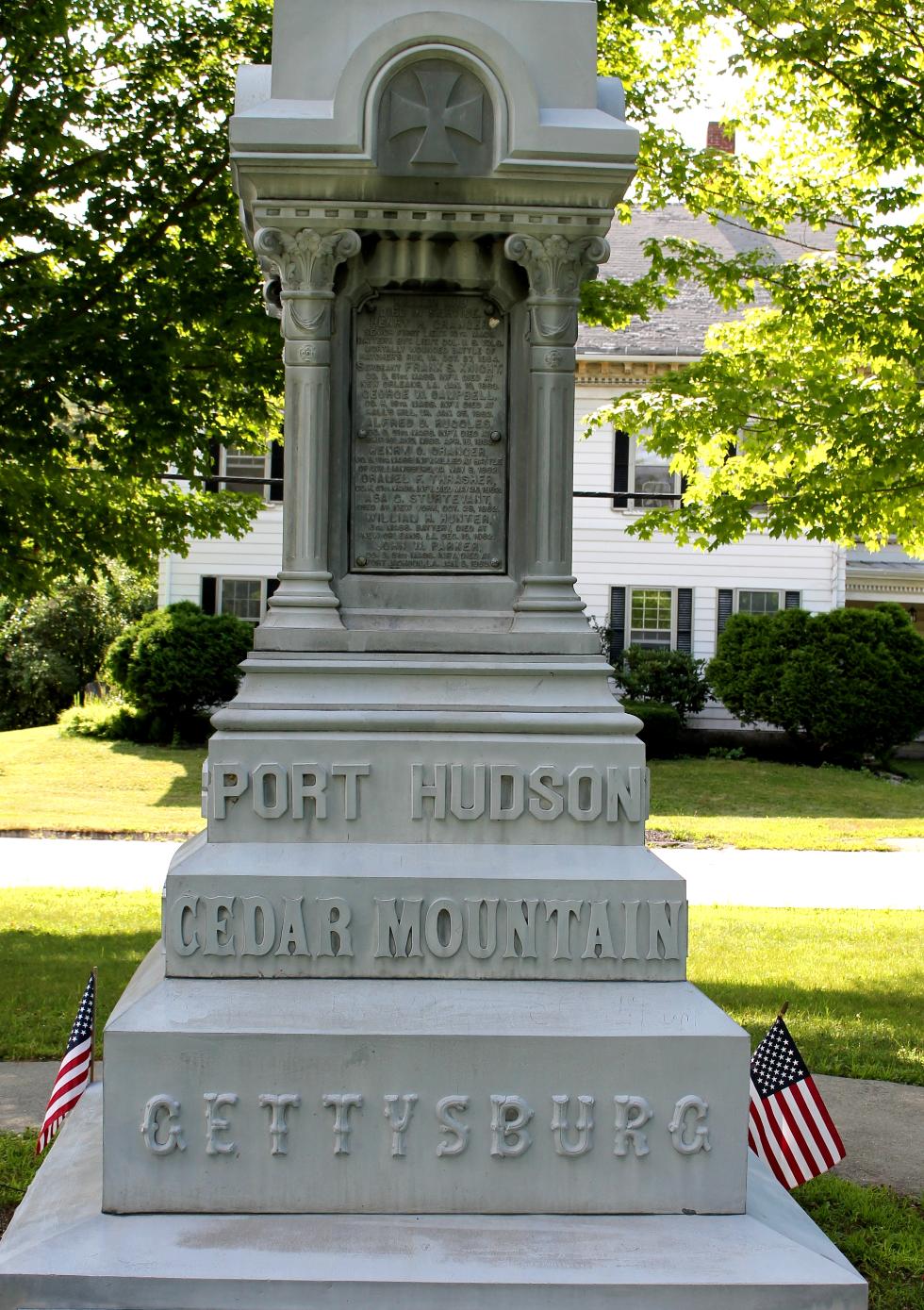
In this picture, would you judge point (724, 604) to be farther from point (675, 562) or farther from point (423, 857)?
point (423, 857)

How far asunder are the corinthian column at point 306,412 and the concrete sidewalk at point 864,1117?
2.98m

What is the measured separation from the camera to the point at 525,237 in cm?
453

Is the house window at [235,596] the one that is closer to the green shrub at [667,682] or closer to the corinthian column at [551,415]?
the green shrub at [667,682]

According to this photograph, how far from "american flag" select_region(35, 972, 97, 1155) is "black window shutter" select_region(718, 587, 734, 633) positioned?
21459 millimetres

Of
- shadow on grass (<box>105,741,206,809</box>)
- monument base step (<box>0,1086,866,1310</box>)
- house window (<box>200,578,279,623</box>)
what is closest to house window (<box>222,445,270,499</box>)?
house window (<box>200,578,279,623</box>)

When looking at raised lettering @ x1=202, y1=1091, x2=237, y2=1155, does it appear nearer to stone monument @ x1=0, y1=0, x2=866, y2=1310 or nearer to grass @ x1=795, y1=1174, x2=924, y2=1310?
stone monument @ x1=0, y1=0, x2=866, y2=1310

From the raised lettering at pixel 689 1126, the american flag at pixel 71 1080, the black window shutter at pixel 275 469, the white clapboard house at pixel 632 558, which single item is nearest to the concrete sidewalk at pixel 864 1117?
the american flag at pixel 71 1080

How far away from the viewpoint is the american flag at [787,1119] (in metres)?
4.77

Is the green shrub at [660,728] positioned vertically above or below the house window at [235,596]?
below

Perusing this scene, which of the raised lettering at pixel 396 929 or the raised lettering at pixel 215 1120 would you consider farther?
the raised lettering at pixel 396 929

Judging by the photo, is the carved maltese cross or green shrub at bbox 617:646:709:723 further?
green shrub at bbox 617:646:709:723

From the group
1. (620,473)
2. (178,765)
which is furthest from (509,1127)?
(620,473)

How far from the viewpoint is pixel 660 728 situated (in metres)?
22.8

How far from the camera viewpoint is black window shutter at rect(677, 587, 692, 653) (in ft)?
83.9
